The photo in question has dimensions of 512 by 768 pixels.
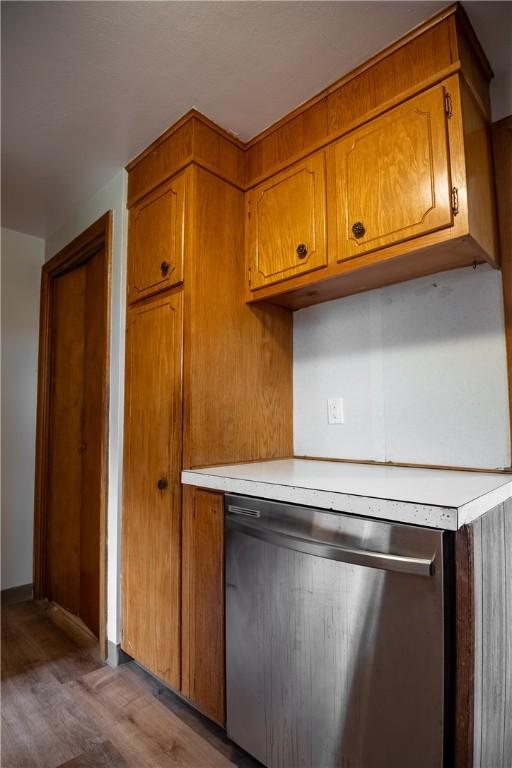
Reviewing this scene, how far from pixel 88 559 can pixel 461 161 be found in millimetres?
2481

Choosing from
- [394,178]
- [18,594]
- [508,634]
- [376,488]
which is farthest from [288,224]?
[18,594]

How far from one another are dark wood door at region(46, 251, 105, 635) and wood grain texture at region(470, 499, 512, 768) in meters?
1.76

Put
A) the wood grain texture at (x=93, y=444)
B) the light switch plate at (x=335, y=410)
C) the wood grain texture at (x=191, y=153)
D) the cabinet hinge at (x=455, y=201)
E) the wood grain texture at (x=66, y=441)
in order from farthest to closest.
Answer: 1. the wood grain texture at (x=66, y=441)
2. the wood grain texture at (x=93, y=444)
3. the light switch plate at (x=335, y=410)
4. the wood grain texture at (x=191, y=153)
5. the cabinet hinge at (x=455, y=201)

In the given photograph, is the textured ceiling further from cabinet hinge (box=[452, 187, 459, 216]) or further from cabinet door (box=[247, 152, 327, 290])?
cabinet hinge (box=[452, 187, 459, 216])

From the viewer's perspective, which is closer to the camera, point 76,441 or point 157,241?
point 157,241

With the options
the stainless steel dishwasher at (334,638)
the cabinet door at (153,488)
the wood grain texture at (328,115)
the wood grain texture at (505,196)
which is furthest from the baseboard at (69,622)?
the wood grain texture at (505,196)

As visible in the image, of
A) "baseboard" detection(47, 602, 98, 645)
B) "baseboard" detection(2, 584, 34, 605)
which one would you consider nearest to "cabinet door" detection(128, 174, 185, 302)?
"baseboard" detection(47, 602, 98, 645)

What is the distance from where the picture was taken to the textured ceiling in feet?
Answer: 4.14

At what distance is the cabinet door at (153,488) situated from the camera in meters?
1.62

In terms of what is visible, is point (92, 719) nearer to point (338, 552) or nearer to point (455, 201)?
point (338, 552)

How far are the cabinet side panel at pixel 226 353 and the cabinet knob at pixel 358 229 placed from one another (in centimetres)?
57

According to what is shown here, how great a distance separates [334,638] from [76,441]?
1970 mm

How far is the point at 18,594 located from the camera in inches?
105

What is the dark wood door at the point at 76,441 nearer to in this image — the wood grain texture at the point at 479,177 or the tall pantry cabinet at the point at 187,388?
the tall pantry cabinet at the point at 187,388
